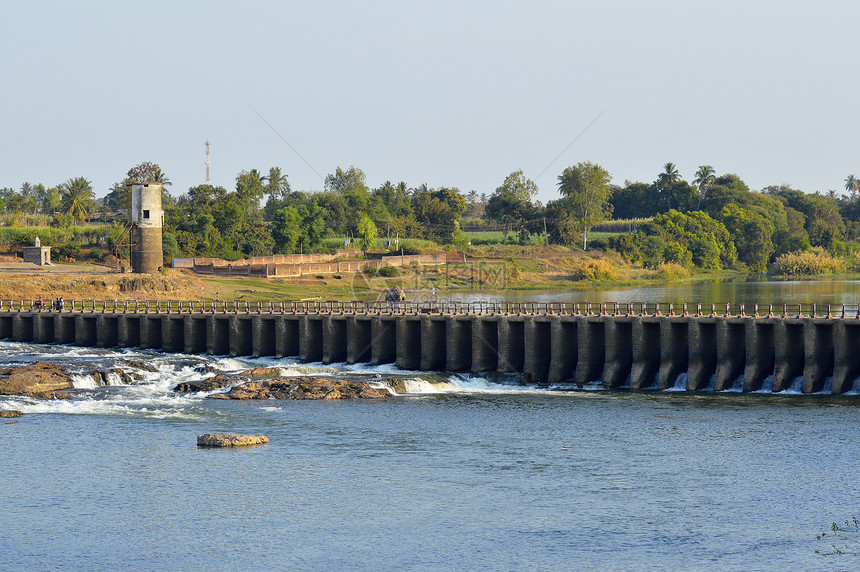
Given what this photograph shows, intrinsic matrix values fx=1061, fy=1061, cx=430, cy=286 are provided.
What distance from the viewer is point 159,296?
12962 centimetres

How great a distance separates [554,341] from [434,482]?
94.0 feet

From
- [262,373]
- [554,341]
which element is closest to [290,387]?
[262,373]

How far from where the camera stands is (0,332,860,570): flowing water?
4231 centimetres

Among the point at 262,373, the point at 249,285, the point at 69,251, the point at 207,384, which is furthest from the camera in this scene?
the point at 69,251

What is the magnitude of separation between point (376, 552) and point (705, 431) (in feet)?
86.0

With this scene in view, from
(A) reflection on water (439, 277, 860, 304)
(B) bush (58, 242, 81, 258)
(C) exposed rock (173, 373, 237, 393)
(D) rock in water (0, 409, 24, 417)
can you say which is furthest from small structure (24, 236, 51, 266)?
(D) rock in water (0, 409, 24, 417)

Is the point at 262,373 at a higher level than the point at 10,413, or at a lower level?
higher

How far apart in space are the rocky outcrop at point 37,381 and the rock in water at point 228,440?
667 inches

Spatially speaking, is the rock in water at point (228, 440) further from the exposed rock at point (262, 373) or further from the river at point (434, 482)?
the exposed rock at point (262, 373)

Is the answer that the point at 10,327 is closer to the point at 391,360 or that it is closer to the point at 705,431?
the point at 391,360

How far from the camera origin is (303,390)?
72.7m

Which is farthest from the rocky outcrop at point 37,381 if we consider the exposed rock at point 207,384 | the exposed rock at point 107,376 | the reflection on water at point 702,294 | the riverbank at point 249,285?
the reflection on water at point 702,294

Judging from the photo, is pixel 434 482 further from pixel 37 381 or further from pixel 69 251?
pixel 69 251

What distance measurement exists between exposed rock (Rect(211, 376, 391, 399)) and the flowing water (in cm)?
162
